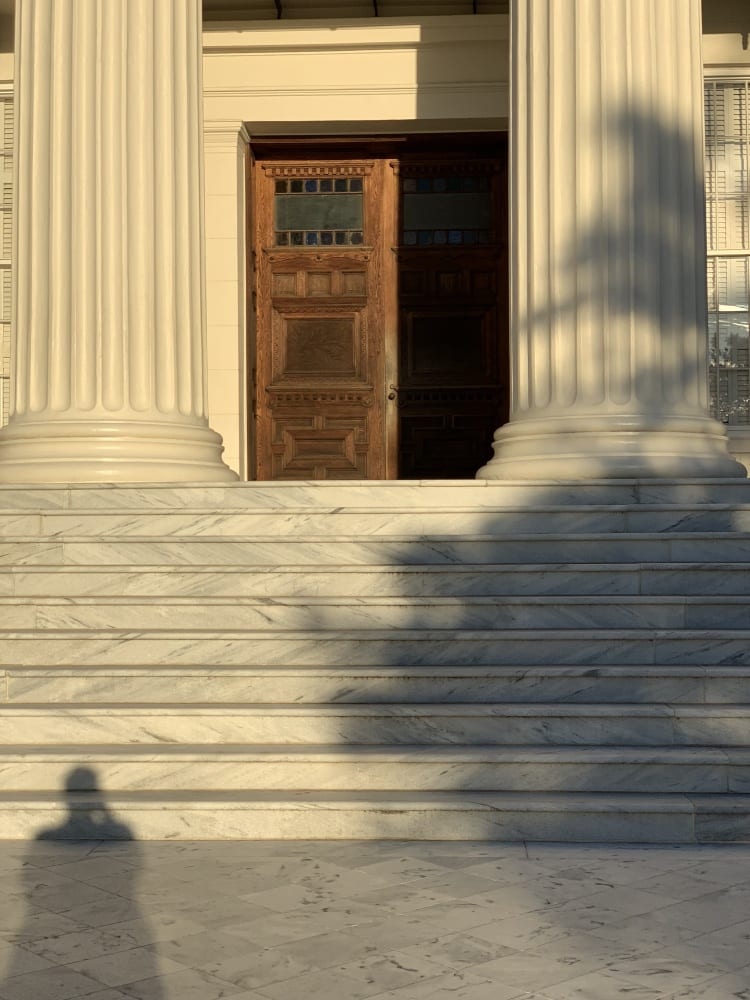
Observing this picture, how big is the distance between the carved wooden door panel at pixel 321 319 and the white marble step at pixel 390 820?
709 centimetres

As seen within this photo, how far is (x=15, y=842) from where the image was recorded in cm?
541

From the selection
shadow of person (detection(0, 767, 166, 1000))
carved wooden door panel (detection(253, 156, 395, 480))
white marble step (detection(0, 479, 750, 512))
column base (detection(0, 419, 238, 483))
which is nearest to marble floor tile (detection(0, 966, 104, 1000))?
shadow of person (detection(0, 767, 166, 1000))

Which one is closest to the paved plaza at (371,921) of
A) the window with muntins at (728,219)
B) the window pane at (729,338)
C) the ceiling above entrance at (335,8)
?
the window pane at (729,338)

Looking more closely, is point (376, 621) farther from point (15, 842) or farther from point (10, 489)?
point (10, 489)

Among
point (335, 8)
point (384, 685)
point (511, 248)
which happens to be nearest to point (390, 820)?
point (384, 685)

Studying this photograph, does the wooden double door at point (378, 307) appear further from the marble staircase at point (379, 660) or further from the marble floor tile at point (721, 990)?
the marble floor tile at point (721, 990)

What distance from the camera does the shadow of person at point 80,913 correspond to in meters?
3.80

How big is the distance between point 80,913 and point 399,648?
8.15ft

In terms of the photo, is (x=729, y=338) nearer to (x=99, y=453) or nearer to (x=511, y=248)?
(x=511, y=248)

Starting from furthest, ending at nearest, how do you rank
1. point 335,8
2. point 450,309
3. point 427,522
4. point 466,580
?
point 450,309, point 335,8, point 427,522, point 466,580

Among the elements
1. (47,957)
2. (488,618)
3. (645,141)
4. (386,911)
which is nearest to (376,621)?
(488,618)

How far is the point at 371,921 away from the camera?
4.32 metres

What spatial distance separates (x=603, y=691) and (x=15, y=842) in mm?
2767

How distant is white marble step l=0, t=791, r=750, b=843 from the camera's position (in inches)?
212
